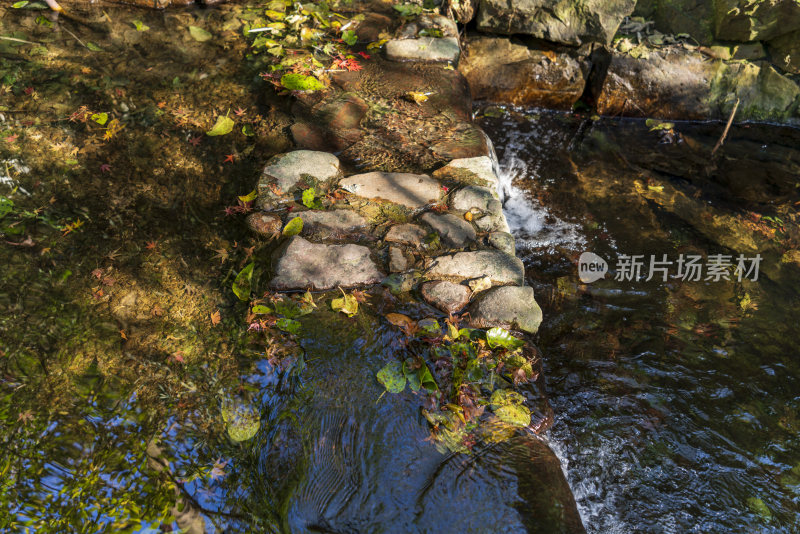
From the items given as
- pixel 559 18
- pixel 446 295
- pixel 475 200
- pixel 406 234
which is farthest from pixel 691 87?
pixel 446 295

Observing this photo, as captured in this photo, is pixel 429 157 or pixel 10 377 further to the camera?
pixel 429 157

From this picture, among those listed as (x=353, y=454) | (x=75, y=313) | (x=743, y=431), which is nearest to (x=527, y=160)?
(x=743, y=431)

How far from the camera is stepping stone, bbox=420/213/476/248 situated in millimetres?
3311

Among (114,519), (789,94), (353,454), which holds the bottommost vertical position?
(114,519)

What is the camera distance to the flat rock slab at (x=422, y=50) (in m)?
→ 4.95

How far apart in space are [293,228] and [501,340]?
1.50 meters

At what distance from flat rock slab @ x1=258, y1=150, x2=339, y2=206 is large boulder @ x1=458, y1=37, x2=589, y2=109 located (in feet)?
8.49

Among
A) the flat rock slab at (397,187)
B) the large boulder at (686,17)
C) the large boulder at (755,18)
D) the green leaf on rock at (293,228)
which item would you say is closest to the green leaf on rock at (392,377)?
the green leaf on rock at (293,228)

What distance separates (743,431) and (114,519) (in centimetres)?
339

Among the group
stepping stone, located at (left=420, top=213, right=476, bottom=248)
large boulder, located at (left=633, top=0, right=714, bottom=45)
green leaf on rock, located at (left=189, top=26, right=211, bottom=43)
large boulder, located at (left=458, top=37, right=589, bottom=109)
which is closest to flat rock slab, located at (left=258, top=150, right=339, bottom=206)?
stepping stone, located at (left=420, top=213, right=476, bottom=248)

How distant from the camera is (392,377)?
263 cm

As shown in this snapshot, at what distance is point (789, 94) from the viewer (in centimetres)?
557

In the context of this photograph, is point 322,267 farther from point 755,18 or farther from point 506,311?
point 755,18

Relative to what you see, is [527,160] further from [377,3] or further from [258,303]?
[258,303]
